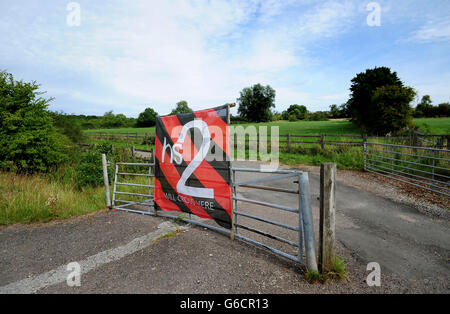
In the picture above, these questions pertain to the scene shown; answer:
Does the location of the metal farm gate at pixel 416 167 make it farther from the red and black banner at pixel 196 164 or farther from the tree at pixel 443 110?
the tree at pixel 443 110

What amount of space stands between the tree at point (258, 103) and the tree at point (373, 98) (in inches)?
1505

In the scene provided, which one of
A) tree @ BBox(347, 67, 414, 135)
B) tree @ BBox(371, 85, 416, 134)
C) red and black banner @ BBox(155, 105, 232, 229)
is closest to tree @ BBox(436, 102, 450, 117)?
tree @ BBox(347, 67, 414, 135)

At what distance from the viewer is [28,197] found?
5.57m

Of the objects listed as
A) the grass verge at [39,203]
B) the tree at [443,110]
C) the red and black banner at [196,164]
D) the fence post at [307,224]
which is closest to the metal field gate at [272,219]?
the fence post at [307,224]

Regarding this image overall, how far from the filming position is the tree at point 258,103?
6931 centimetres

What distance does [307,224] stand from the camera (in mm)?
2742

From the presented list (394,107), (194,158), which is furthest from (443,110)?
(194,158)

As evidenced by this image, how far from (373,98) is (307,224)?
2573 centimetres

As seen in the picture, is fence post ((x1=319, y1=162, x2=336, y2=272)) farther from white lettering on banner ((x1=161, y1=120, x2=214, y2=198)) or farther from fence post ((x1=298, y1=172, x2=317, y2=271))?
white lettering on banner ((x1=161, y1=120, x2=214, y2=198))

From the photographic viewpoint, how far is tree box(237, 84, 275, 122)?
6931cm

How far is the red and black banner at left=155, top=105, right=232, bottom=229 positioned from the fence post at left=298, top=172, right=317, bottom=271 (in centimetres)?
112
